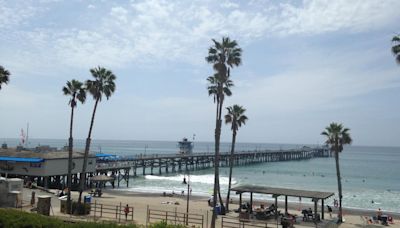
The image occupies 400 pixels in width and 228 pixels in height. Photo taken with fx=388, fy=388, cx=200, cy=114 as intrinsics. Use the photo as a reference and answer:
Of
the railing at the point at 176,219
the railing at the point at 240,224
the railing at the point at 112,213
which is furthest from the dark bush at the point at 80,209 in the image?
the railing at the point at 240,224

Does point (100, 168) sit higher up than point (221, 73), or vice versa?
point (221, 73)

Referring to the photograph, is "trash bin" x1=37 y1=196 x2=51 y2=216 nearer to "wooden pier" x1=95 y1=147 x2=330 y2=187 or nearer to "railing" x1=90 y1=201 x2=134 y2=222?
"railing" x1=90 y1=201 x2=134 y2=222

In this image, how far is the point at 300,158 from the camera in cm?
15088

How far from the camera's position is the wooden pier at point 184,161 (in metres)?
66.8

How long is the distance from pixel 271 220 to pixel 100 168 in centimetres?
3754

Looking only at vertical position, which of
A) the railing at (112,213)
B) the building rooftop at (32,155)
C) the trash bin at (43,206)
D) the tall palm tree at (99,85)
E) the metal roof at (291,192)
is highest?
the tall palm tree at (99,85)

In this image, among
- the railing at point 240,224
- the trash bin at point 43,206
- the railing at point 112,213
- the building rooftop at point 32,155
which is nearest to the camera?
the railing at point 240,224

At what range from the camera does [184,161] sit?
330 ft

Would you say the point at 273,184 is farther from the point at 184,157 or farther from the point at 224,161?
the point at 224,161

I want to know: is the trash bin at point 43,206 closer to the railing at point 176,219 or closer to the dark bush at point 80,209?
the dark bush at point 80,209

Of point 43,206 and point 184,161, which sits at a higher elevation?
point 43,206

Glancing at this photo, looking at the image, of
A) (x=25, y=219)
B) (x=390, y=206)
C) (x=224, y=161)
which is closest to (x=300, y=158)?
(x=224, y=161)

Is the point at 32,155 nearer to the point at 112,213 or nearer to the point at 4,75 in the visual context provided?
the point at 4,75

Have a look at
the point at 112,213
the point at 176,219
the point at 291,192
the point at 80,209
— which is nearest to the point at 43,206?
the point at 80,209
